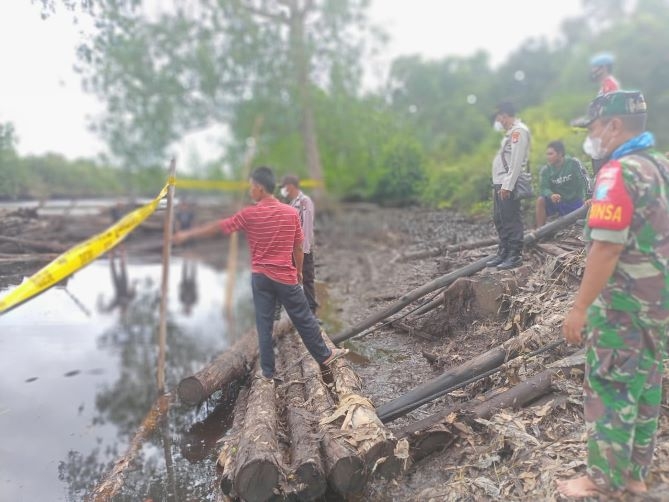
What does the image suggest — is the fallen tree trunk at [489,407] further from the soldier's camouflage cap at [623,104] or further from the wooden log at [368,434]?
the soldier's camouflage cap at [623,104]

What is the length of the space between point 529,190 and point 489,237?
4.23ft

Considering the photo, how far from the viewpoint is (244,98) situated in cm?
1922

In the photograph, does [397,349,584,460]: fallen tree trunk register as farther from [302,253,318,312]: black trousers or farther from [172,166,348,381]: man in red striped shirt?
[302,253,318,312]: black trousers

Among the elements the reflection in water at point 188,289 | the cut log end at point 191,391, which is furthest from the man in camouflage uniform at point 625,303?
the reflection in water at point 188,289

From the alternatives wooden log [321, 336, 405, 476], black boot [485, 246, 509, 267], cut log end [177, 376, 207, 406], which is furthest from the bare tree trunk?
wooden log [321, 336, 405, 476]

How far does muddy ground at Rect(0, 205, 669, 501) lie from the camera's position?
322cm

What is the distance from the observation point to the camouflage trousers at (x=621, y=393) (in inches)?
102

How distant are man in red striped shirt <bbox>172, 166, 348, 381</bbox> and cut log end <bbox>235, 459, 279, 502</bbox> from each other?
1.60 m

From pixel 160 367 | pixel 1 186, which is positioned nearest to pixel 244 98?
pixel 1 186

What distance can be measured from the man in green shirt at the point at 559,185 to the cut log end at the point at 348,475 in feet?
13.5

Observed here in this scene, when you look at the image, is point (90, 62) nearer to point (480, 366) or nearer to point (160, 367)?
point (160, 367)

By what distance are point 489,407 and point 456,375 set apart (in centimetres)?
40

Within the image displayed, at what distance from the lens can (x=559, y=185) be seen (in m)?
6.12

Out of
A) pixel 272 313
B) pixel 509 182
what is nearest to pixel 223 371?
pixel 272 313
